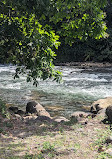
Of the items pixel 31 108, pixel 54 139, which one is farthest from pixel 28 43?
pixel 31 108

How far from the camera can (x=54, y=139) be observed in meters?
5.48

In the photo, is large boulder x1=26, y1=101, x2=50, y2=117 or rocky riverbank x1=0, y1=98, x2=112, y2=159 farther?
large boulder x1=26, y1=101, x2=50, y2=117

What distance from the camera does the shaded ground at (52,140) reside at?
453cm

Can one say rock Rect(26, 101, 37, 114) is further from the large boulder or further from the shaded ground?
the shaded ground

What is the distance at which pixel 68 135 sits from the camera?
Result: 5.80m

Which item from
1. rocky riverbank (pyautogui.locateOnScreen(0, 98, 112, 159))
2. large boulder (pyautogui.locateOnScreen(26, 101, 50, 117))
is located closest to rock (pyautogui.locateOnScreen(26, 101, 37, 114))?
large boulder (pyautogui.locateOnScreen(26, 101, 50, 117))

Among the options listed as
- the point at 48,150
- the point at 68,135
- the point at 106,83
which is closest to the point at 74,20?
the point at 68,135

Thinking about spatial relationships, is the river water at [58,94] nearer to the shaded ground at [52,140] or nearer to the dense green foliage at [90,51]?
the shaded ground at [52,140]

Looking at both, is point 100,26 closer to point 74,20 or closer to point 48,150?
point 74,20

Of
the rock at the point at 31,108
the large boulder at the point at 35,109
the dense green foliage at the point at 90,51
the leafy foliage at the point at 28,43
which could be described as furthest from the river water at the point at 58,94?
the dense green foliage at the point at 90,51

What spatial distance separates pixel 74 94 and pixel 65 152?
28.7 ft

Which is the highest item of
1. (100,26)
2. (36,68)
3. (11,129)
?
(100,26)

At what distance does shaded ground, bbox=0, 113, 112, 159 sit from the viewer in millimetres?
4527

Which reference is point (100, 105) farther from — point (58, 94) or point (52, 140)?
point (52, 140)
